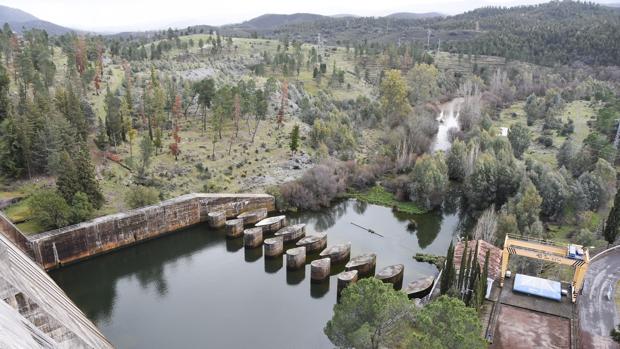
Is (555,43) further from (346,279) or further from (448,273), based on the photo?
(448,273)

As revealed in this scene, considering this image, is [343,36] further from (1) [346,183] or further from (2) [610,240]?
(2) [610,240]

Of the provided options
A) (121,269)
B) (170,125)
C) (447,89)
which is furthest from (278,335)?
(447,89)

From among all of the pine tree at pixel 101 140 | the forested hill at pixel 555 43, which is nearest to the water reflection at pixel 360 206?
the pine tree at pixel 101 140

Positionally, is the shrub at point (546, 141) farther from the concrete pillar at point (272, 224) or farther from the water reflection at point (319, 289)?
the water reflection at point (319, 289)

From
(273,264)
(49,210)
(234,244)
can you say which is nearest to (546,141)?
(273,264)

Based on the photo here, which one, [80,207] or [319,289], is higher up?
[80,207]

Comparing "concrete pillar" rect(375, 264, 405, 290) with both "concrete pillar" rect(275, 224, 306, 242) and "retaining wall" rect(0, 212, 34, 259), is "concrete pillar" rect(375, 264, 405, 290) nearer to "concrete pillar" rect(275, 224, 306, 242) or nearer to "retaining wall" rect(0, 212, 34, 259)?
"concrete pillar" rect(275, 224, 306, 242)
